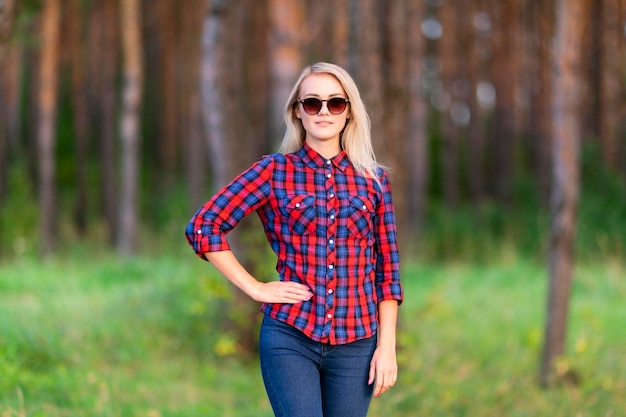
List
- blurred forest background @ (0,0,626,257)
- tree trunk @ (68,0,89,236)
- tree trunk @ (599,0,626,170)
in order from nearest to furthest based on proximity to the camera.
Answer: blurred forest background @ (0,0,626,257), tree trunk @ (68,0,89,236), tree trunk @ (599,0,626,170)

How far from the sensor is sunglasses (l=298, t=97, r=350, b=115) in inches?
125

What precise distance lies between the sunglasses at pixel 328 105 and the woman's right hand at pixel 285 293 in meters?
0.65

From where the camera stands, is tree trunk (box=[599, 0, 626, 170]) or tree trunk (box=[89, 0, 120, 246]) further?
tree trunk (box=[599, 0, 626, 170])

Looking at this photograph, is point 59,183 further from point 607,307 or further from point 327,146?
point 327,146

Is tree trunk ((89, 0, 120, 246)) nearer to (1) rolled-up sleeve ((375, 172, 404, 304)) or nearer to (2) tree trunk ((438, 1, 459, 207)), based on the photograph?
(2) tree trunk ((438, 1, 459, 207))

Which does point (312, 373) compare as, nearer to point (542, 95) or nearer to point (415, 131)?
point (415, 131)

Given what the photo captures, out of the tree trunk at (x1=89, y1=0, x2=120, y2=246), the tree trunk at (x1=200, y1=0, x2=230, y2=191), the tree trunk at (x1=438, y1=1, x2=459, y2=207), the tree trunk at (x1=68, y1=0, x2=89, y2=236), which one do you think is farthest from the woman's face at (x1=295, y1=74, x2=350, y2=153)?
the tree trunk at (x1=438, y1=1, x2=459, y2=207)

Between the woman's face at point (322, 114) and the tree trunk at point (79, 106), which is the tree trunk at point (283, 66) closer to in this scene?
the tree trunk at point (79, 106)

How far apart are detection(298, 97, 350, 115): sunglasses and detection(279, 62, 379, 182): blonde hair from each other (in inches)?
1.9

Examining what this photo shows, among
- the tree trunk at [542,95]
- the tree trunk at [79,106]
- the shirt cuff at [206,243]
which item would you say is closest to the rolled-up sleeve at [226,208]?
the shirt cuff at [206,243]

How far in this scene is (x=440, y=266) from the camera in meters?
15.9

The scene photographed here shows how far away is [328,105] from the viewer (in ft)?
10.4

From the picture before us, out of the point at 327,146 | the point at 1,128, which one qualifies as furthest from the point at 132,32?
the point at 327,146

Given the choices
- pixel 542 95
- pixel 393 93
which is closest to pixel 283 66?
pixel 393 93
